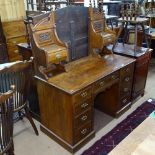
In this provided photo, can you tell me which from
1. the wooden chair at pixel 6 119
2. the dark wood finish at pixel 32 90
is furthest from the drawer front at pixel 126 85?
the wooden chair at pixel 6 119

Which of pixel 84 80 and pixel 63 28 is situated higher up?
pixel 63 28

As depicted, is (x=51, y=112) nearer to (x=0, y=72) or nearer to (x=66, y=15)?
(x=0, y=72)

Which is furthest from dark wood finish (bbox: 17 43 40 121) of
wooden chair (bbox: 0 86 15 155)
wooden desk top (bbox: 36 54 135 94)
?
wooden chair (bbox: 0 86 15 155)

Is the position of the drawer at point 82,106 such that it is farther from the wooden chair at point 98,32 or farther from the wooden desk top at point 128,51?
the wooden desk top at point 128,51

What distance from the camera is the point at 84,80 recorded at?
200 centimetres

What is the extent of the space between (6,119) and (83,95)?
767 millimetres

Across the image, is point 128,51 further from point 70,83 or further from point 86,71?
point 70,83

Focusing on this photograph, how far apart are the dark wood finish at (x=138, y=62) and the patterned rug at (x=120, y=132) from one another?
23cm

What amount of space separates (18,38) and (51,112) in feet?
6.72

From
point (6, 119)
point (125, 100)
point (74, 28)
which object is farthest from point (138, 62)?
point (6, 119)

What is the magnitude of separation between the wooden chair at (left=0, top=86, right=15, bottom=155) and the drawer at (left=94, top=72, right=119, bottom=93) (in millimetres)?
914

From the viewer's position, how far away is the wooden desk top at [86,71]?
1.93 metres

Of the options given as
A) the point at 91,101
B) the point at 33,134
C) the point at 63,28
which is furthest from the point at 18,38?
the point at 91,101

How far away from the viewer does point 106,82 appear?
2205 millimetres
